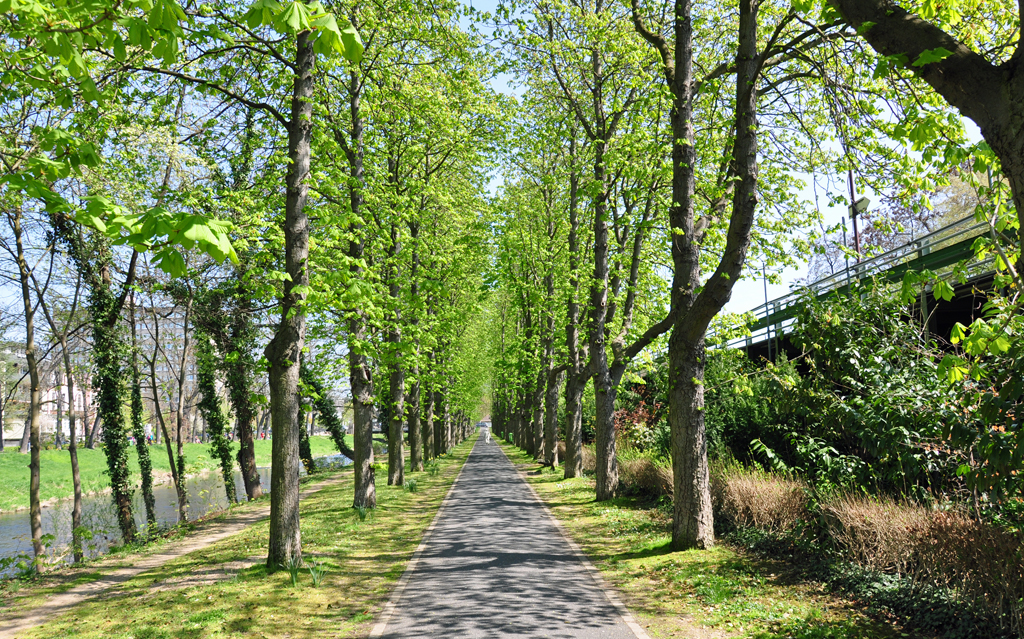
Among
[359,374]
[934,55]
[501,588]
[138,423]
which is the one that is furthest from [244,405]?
[934,55]

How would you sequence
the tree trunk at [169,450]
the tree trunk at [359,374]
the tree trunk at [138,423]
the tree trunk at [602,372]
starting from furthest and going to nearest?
the tree trunk at [169,450] < the tree trunk at [138,423] < the tree trunk at [602,372] < the tree trunk at [359,374]

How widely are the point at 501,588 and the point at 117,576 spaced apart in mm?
6536

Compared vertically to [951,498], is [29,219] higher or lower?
higher

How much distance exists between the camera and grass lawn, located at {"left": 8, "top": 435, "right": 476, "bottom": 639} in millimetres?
6461

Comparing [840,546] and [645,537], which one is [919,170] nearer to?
[840,546]

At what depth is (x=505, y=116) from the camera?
16.4m

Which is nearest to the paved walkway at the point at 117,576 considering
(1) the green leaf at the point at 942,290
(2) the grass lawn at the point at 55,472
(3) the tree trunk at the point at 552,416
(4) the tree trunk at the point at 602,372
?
(2) the grass lawn at the point at 55,472

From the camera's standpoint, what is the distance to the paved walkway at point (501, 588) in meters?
6.32

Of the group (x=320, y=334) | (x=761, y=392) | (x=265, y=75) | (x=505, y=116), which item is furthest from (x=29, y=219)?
(x=761, y=392)

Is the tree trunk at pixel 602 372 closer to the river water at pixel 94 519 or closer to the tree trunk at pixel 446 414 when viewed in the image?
the river water at pixel 94 519

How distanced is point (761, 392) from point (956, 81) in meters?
9.43

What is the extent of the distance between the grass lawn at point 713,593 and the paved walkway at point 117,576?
23.6 ft

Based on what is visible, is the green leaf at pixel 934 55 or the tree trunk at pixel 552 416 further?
the tree trunk at pixel 552 416

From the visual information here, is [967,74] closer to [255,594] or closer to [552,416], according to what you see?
[255,594]
